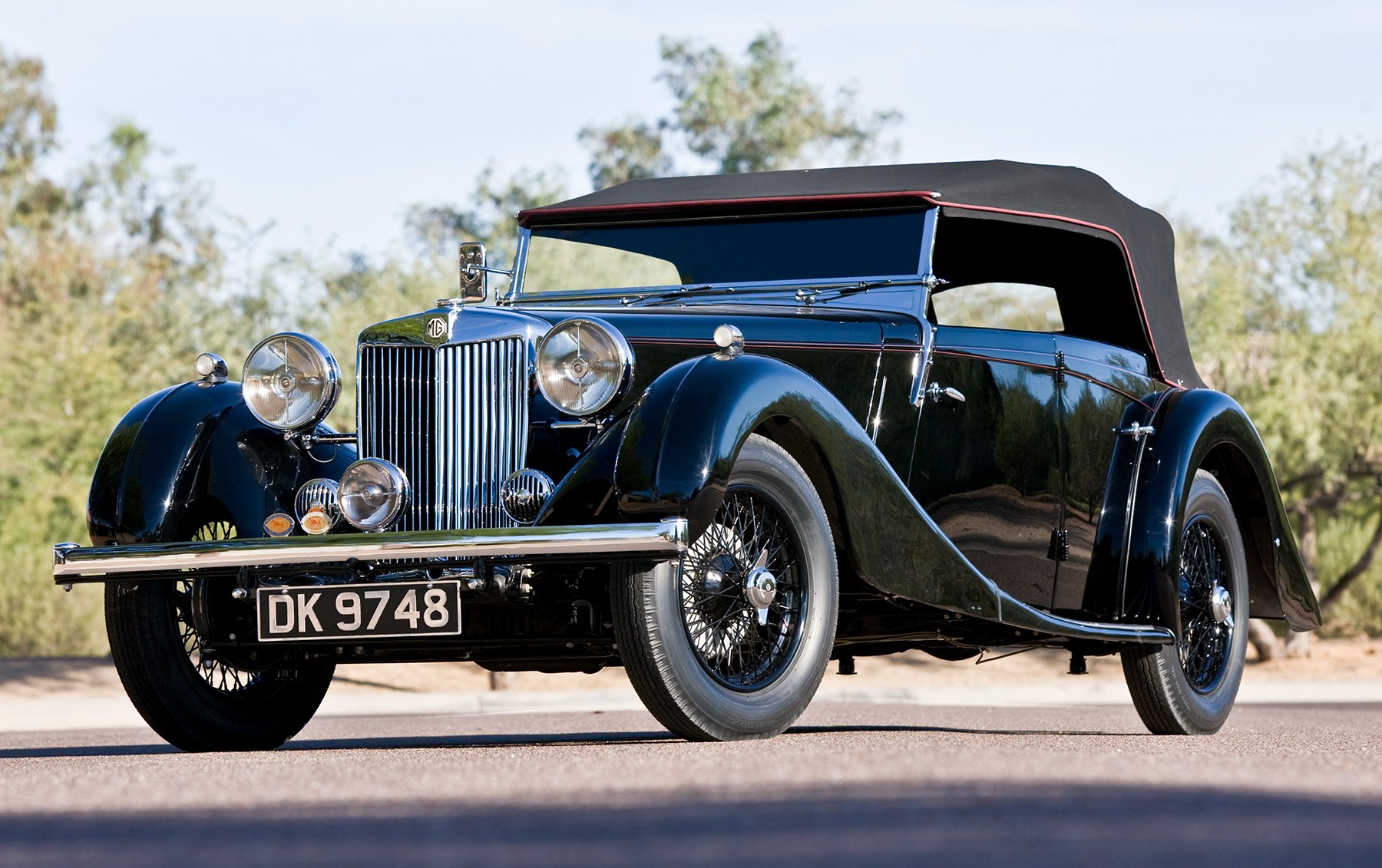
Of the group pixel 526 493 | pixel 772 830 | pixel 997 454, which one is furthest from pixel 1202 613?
pixel 772 830

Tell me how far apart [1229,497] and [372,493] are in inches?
152

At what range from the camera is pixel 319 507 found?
5.13m

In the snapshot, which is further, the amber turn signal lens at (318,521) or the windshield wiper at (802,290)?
the windshield wiper at (802,290)

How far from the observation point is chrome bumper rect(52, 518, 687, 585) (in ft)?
14.0

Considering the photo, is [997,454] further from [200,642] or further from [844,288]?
[200,642]

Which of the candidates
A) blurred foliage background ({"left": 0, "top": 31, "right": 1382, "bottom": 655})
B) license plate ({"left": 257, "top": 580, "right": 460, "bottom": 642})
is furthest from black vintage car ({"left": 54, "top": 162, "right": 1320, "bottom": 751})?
blurred foliage background ({"left": 0, "top": 31, "right": 1382, "bottom": 655})

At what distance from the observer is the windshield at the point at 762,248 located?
5988 millimetres

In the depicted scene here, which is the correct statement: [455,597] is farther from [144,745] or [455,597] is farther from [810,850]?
[144,745]

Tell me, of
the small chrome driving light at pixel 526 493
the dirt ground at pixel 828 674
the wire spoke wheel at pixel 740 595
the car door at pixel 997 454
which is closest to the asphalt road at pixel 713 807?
the wire spoke wheel at pixel 740 595

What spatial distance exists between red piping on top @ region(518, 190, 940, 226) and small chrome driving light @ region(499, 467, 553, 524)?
168cm

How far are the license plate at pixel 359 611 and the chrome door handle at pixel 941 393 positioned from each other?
1.86m

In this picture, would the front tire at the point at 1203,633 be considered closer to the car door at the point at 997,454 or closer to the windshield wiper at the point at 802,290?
the car door at the point at 997,454

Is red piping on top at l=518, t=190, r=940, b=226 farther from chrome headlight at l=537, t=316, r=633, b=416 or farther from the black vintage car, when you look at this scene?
chrome headlight at l=537, t=316, r=633, b=416

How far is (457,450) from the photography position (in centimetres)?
507
